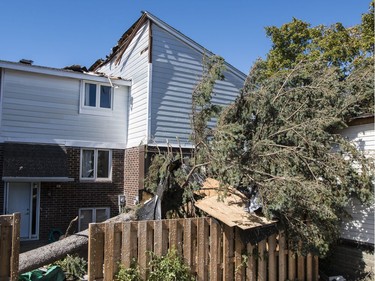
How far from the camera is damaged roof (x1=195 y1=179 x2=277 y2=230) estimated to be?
6.34 meters

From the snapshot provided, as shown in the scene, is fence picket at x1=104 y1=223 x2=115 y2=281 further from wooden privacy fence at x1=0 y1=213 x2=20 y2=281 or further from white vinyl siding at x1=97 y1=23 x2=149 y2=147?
white vinyl siding at x1=97 y1=23 x2=149 y2=147

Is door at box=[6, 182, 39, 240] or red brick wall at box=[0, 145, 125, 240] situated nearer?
door at box=[6, 182, 39, 240]

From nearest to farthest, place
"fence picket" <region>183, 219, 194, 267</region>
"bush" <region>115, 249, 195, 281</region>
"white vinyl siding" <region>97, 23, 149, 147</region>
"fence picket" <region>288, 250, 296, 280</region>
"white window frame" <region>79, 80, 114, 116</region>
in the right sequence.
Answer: "bush" <region>115, 249, 195, 281</region> < "fence picket" <region>183, 219, 194, 267</region> < "fence picket" <region>288, 250, 296, 280</region> < "white vinyl siding" <region>97, 23, 149, 147</region> < "white window frame" <region>79, 80, 114, 116</region>

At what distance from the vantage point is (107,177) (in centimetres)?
1481

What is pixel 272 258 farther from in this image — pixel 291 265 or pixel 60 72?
pixel 60 72

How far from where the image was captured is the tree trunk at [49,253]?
7.01 m

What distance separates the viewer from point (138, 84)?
14.7 m

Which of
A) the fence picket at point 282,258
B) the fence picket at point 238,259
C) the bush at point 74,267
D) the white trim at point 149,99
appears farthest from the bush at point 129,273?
the white trim at point 149,99

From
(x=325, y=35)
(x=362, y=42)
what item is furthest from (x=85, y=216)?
(x=325, y=35)

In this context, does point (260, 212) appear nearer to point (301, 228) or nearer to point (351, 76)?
point (301, 228)

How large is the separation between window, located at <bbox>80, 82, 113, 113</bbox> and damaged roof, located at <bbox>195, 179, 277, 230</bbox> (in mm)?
8511

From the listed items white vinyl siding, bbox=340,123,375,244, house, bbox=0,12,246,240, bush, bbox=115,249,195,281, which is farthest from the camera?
house, bbox=0,12,246,240

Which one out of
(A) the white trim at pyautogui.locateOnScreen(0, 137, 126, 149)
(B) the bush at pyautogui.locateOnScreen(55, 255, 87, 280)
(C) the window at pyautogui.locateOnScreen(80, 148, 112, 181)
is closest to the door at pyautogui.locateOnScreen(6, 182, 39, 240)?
(A) the white trim at pyautogui.locateOnScreen(0, 137, 126, 149)

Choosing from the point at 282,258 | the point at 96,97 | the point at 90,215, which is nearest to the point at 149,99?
the point at 96,97
